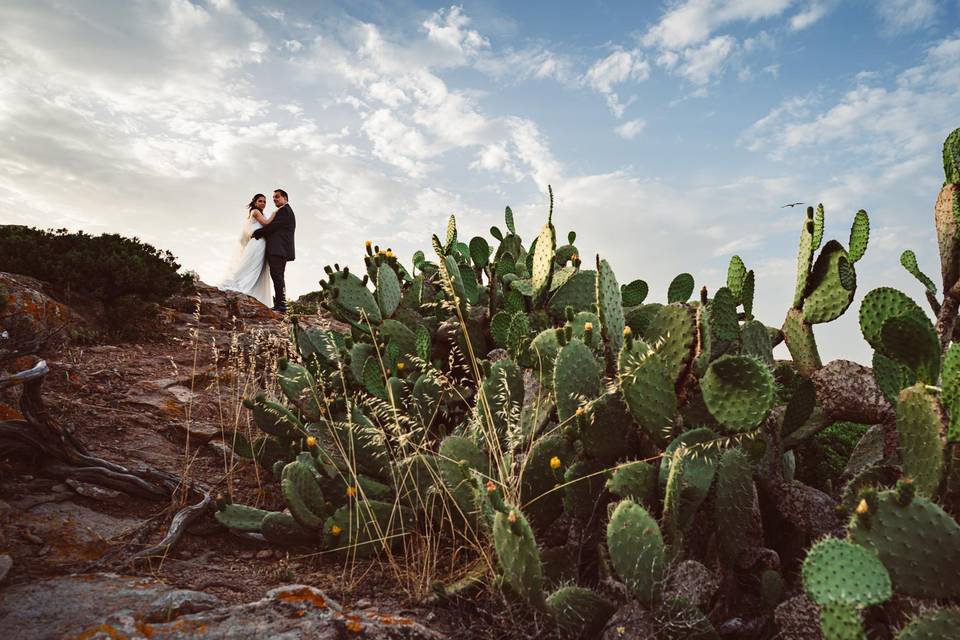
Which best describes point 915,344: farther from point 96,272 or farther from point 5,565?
point 96,272

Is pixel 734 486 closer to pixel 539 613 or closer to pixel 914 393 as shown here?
pixel 914 393

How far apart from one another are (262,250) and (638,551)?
11137 mm

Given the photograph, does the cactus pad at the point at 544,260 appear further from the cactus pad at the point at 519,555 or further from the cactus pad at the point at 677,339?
the cactus pad at the point at 519,555

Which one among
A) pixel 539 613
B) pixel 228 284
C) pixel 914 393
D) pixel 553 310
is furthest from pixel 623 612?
pixel 228 284

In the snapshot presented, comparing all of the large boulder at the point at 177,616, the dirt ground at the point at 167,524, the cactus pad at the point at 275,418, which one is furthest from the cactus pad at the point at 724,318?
the cactus pad at the point at 275,418

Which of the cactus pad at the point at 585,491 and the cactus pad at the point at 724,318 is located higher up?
the cactus pad at the point at 724,318

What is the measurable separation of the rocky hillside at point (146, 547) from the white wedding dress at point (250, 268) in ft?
20.4

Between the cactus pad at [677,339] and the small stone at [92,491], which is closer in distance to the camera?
the cactus pad at [677,339]

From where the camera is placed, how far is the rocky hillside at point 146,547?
7.82 ft

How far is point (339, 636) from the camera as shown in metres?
2.28

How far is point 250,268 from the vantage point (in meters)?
12.3

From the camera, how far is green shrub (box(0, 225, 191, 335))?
8391mm

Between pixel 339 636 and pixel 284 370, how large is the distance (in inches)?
92.9

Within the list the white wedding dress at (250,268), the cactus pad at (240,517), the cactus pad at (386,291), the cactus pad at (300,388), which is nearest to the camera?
the cactus pad at (240,517)
